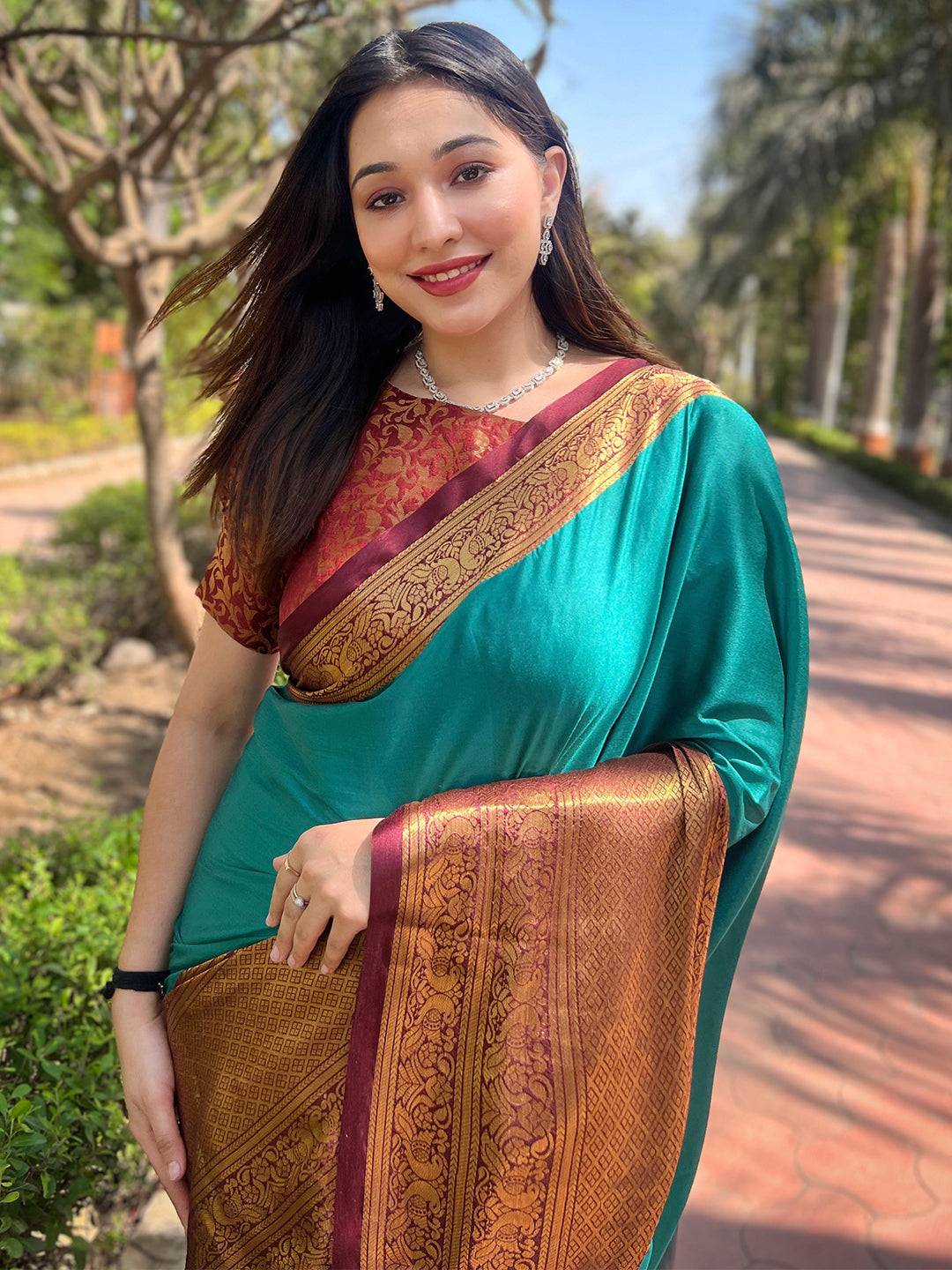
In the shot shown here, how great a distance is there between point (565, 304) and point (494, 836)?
695mm

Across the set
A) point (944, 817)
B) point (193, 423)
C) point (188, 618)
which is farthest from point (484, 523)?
point (193, 423)

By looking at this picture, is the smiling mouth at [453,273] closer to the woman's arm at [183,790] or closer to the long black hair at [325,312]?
the long black hair at [325,312]

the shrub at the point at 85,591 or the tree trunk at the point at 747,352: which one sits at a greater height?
the shrub at the point at 85,591

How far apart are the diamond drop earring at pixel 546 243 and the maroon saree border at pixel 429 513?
0.20 meters

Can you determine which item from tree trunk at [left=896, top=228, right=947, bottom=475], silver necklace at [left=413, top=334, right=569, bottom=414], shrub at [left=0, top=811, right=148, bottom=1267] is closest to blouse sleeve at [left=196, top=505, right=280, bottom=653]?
silver necklace at [left=413, top=334, right=569, bottom=414]

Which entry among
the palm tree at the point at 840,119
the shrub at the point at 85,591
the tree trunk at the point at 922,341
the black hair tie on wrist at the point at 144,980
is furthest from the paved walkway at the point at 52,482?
the tree trunk at the point at 922,341

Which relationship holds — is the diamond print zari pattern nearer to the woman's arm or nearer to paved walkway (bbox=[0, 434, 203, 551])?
the woman's arm

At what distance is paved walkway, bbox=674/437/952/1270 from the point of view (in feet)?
7.87

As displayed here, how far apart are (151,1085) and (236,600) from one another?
0.58 metres

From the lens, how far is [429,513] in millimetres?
1327

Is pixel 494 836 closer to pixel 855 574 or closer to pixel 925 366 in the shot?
pixel 855 574

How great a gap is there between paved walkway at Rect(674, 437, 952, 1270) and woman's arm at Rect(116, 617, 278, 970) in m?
1.45

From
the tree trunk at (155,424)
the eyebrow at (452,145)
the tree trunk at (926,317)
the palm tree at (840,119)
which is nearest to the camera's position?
the eyebrow at (452,145)

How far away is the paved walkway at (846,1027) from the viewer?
240cm
